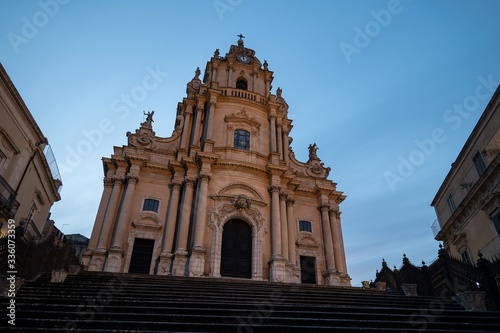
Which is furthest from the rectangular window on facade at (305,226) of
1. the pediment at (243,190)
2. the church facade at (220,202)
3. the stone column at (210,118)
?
the stone column at (210,118)

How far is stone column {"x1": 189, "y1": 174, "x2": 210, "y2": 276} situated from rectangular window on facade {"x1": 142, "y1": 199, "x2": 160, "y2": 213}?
120 inches

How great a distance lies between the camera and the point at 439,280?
11219mm

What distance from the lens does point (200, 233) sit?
18641 millimetres

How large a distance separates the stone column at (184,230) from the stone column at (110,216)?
13.9 ft

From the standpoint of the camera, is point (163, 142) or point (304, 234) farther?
point (163, 142)

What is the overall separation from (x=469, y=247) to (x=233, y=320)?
20.1 m

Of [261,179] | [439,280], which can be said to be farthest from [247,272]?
[439,280]

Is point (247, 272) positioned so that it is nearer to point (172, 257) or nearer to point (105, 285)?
point (172, 257)

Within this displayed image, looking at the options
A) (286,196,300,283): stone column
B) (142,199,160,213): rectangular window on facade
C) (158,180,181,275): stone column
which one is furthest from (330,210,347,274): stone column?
(142,199,160,213): rectangular window on facade

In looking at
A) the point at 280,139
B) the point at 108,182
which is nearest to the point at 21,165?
the point at 108,182

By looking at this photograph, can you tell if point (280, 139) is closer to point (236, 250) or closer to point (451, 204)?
point (236, 250)

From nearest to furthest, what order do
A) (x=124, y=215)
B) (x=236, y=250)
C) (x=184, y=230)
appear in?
(x=184, y=230)
(x=124, y=215)
(x=236, y=250)

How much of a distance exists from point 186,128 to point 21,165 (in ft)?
35.6

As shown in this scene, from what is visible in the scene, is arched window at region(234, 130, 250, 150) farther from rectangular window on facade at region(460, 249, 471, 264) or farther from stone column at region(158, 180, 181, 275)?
rectangular window on facade at region(460, 249, 471, 264)
